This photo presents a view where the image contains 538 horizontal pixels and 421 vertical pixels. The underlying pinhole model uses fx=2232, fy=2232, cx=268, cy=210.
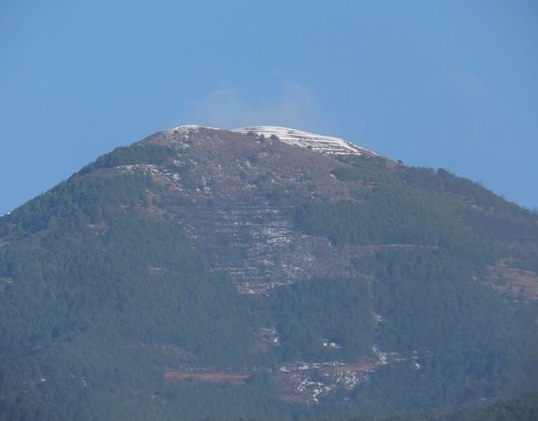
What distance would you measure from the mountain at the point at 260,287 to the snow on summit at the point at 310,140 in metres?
0.37

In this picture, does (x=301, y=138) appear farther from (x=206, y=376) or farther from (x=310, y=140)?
(x=206, y=376)

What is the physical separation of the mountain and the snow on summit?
37cm

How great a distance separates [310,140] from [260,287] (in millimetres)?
20516

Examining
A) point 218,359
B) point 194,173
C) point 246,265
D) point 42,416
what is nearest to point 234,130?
point 194,173

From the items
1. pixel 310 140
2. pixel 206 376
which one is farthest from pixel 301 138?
pixel 206 376

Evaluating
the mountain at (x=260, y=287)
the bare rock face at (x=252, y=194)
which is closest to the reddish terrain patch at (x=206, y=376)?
the mountain at (x=260, y=287)

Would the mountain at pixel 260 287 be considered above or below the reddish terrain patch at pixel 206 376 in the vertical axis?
above

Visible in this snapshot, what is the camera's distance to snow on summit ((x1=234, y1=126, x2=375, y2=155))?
14838cm

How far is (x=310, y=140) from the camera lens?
150250 mm

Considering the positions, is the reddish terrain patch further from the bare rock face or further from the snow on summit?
the snow on summit

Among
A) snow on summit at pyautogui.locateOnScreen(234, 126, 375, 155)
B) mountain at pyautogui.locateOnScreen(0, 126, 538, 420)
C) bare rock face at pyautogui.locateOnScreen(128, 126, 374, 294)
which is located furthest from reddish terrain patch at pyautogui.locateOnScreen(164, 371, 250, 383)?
snow on summit at pyautogui.locateOnScreen(234, 126, 375, 155)

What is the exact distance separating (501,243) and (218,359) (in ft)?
74.3

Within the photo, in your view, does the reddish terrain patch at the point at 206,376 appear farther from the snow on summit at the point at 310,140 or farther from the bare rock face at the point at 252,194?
the snow on summit at the point at 310,140

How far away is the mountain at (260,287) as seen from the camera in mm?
120125
